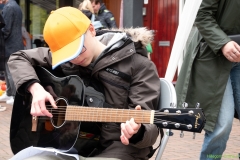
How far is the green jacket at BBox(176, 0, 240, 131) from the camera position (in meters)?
3.11

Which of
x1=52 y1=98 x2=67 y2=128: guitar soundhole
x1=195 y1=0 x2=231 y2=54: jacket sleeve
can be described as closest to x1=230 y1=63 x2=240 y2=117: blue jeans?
x1=195 y1=0 x2=231 y2=54: jacket sleeve

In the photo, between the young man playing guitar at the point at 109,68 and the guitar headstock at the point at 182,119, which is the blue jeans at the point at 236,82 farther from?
the guitar headstock at the point at 182,119

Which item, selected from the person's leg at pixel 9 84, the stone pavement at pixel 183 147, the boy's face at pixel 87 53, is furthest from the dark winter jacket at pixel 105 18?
the boy's face at pixel 87 53

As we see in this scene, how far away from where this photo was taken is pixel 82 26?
2506mm

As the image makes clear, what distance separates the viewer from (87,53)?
2539mm

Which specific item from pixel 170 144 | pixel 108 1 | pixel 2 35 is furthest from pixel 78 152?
pixel 108 1

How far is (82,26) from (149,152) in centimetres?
82

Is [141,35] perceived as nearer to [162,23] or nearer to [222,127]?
[222,127]

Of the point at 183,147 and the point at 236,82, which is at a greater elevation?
the point at 236,82

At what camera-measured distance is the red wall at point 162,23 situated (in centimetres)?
882

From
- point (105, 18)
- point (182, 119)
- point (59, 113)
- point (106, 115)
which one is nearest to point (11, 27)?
point (105, 18)

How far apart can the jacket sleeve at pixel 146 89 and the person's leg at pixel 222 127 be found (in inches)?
31.6

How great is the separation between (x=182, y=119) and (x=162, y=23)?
23.1 ft

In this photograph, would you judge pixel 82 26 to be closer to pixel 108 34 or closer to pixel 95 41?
pixel 95 41
